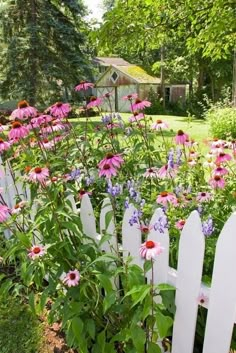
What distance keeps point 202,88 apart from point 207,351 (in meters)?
25.6

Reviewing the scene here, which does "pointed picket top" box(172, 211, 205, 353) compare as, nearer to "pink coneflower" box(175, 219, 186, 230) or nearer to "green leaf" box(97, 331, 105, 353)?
"pink coneflower" box(175, 219, 186, 230)

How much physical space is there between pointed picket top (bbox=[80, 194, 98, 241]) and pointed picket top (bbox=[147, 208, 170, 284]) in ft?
1.44

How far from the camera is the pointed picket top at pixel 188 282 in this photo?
1.39 meters

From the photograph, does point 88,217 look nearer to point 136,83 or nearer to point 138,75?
point 136,83

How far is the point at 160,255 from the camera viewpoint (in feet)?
5.15

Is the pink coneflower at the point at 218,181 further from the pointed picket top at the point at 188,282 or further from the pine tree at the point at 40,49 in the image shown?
the pine tree at the point at 40,49

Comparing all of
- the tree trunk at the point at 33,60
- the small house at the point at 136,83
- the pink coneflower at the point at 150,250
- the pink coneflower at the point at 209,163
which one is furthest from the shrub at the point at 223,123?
A: the small house at the point at 136,83

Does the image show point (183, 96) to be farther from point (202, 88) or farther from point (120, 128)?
point (120, 128)

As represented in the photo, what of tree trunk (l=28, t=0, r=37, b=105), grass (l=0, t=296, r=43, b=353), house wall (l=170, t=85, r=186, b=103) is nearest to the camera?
grass (l=0, t=296, r=43, b=353)

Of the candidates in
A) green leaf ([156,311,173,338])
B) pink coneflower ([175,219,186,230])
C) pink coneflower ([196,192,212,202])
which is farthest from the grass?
pink coneflower ([196,192,212,202])

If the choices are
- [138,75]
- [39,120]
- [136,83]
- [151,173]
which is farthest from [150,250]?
[138,75]

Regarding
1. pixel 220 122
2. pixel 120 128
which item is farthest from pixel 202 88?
pixel 120 128

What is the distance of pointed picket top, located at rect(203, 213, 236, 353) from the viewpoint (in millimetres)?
1295

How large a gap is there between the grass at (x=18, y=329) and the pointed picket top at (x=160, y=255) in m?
0.92
